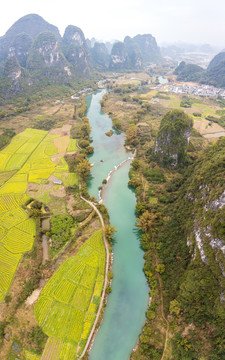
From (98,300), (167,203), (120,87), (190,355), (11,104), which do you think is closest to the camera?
(190,355)

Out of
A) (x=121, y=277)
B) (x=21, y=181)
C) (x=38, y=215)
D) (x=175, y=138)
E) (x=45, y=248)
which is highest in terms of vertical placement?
(x=175, y=138)

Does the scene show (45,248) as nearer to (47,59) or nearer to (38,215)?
(38,215)

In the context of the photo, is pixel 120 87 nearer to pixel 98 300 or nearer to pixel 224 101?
pixel 224 101

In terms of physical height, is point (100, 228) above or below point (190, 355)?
above

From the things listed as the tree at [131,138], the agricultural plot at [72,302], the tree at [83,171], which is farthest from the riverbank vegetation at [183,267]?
the tree at [131,138]

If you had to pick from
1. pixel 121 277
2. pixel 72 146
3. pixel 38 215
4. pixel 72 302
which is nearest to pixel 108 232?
pixel 121 277

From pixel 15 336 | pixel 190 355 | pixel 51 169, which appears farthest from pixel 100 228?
pixel 51 169
